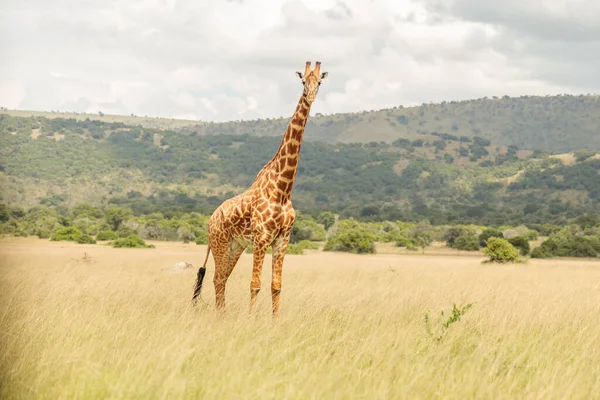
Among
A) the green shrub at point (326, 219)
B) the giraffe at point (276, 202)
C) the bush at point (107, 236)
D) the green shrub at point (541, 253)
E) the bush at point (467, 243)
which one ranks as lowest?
the green shrub at point (326, 219)

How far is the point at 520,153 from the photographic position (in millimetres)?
176875

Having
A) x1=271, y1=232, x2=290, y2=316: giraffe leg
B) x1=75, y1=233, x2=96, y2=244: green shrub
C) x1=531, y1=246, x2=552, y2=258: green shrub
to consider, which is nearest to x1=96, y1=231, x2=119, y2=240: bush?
x1=75, y1=233, x2=96, y2=244: green shrub

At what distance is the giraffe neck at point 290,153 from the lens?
10156mm

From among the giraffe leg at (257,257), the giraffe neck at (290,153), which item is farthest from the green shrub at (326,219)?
the giraffe neck at (290,153)

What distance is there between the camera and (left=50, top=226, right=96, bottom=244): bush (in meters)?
41.9

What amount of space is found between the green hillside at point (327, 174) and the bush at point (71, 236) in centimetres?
3323

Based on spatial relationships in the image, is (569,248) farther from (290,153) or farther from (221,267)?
(290,153)

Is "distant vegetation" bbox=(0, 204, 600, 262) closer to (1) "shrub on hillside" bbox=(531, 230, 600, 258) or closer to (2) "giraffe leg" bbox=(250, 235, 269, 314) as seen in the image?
(1) "shrub on hillside" bbox=(531, 230, 600, 258)

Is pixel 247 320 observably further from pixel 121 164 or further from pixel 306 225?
pixel 121 164

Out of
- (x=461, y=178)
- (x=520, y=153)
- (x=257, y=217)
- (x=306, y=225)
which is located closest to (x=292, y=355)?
(x=257, y=217)

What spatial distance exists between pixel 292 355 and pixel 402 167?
478 ft

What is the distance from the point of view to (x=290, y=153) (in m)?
10.3

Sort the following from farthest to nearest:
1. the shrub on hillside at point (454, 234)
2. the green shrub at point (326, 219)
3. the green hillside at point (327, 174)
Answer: the green hillside at point (327, 174), the green shrub at point (326, 219), the shrub on hillside at point (454, 234)

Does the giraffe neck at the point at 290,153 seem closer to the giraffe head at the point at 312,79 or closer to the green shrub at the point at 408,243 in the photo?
the giraffe head at the point at 312,79
